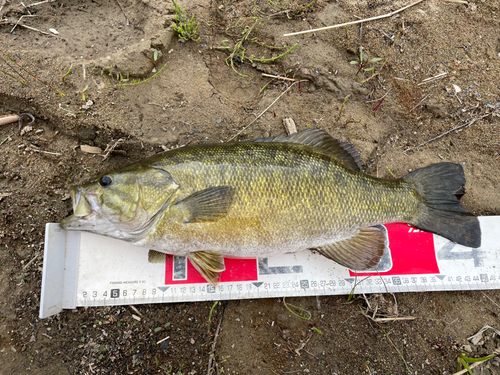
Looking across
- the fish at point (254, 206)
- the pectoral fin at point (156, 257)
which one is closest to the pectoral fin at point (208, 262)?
the fish at point (254, 206)

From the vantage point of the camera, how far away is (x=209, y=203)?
220 centimetres

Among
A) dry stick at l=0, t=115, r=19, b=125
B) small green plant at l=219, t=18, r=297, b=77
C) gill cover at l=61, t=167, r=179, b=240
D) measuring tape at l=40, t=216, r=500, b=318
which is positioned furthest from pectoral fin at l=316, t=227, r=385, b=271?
dry stick at l=0, t=115, r=19, b=125

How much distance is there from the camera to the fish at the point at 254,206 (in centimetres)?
224

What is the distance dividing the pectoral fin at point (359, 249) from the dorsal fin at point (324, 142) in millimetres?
635

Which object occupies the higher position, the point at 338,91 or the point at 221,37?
the point at 221,37

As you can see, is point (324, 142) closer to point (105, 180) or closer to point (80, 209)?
point (105, 180)

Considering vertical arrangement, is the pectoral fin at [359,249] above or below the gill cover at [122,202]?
below

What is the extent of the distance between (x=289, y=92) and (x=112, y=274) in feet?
8.60

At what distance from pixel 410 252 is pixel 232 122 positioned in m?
2.28

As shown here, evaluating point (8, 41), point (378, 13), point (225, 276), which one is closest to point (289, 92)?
point (378, 13)

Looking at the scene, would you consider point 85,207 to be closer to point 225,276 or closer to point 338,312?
point 225,276

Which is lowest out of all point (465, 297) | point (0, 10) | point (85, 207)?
point (465, 297)

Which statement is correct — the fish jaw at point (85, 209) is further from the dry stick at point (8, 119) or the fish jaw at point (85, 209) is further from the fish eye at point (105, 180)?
the dry stick at point (8, 119)

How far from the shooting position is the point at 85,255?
8.73 ft
